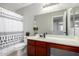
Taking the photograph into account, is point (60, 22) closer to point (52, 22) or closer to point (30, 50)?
point (52, 22)

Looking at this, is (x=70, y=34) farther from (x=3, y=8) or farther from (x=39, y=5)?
(x=3, y=8)

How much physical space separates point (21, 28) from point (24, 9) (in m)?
0.51

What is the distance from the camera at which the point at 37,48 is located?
7.95 ft

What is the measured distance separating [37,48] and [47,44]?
351 mm

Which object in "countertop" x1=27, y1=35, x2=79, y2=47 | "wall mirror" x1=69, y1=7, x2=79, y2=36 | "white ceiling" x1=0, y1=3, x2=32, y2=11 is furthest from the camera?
"white ceiling" x1=0, y1=3, x2=32, y2=11

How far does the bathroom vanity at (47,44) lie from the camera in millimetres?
1867

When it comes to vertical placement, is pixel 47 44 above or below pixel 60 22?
below

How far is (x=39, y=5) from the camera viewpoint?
2395 millimetres

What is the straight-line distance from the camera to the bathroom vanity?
1.87 m

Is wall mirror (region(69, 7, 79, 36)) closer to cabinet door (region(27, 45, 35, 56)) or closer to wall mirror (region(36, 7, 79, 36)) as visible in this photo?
wall mirror (region(36, 7, 79, 36))

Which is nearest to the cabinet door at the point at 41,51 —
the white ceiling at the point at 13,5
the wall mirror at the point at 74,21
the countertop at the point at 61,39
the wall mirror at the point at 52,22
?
the countertop at the point at 61,39

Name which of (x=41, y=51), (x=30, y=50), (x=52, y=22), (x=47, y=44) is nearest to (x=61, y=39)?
(x=47, y=44)

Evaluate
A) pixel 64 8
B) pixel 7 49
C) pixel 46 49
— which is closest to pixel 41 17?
pixel 64 8

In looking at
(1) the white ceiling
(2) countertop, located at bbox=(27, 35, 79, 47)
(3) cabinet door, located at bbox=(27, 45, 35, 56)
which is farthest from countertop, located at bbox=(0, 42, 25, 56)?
(1) the white ceiling
